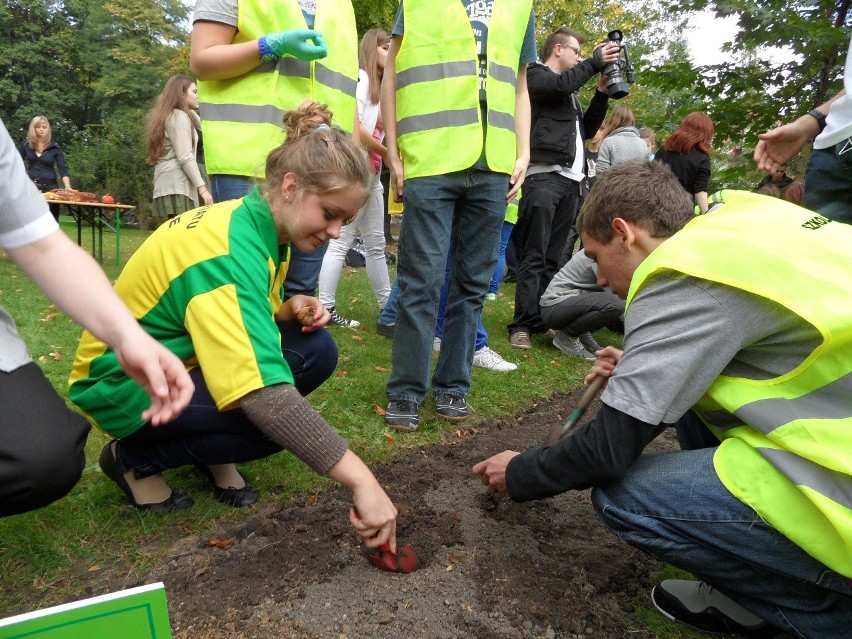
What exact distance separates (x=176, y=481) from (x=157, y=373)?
1420 mm

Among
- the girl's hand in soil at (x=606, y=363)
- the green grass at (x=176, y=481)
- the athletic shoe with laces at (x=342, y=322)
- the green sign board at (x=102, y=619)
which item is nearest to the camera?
the green sign board at (x=102, y=619)

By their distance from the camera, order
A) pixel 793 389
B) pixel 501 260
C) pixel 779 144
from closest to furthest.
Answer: pixel 793 389
pixel 779 144
pixel 501 260

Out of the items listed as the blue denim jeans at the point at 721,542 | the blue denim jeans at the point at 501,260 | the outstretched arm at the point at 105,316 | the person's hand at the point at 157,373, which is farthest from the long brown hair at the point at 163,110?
the blue denim jeans at the point at 721,542

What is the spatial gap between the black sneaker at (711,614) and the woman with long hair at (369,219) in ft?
10.9

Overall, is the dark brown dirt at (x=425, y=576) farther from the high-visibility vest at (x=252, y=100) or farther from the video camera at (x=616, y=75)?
the video camera at (x=616, y=75)

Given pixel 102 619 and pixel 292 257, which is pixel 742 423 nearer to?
pixel 102 619

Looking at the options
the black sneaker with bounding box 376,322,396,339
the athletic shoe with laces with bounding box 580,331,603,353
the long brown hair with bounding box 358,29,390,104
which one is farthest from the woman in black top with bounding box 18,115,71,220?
the athletic shoe with laces with bounding box 580,331,603,353

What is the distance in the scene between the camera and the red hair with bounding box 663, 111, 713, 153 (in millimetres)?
5727

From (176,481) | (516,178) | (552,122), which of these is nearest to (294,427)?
(176,481)

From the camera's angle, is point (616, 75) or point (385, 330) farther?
point (385, 330)

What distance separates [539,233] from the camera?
15.5 ft

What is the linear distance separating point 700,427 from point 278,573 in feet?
4.39

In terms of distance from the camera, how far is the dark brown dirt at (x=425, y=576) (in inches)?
67.1

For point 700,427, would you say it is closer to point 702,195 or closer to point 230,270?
point 230,270
